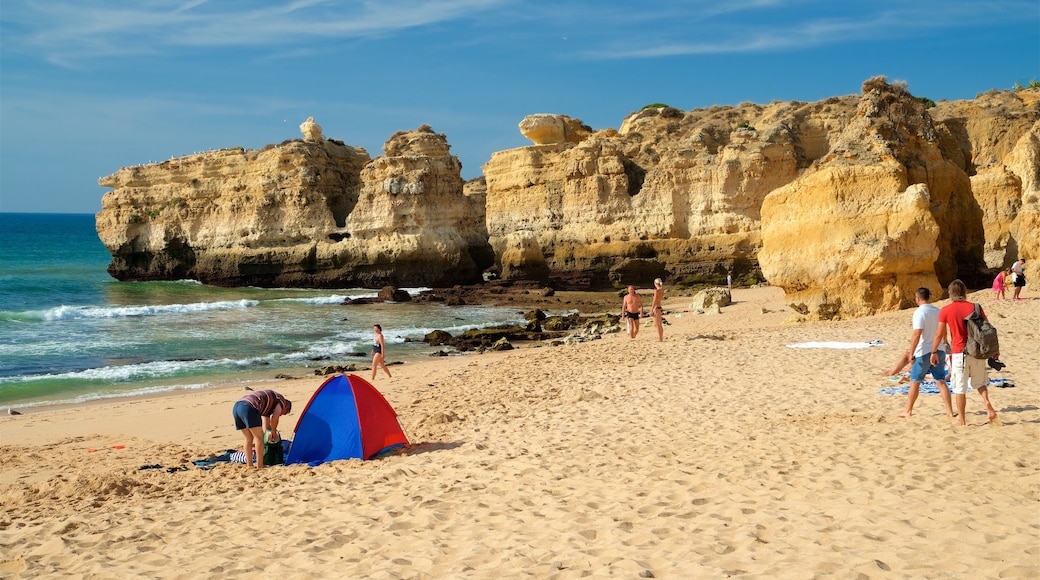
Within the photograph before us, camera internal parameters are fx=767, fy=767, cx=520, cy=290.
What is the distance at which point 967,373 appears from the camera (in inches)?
258

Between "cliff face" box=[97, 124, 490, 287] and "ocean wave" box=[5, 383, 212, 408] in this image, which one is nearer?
"ocean wave" box=[5, 383, 212, 408]

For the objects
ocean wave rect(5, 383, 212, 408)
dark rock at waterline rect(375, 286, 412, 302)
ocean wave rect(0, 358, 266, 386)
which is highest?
dark rock at waterline rect(375, 286, 412, 302)

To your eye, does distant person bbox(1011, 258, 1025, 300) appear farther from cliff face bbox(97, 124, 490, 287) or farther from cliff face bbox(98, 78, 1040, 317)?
cliff face bbox(97, 124, 490, 287)

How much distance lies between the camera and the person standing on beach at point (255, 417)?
25.3ft

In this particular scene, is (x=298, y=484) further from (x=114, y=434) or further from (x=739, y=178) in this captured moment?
(x=739, y=178)

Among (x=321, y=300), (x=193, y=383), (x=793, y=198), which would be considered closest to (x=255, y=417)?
(x=193, y=383)

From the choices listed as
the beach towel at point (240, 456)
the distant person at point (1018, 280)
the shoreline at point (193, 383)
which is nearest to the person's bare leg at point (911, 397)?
the beach towel at point (240, 456)

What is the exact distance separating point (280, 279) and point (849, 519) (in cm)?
3624

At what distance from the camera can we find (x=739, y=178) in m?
31.5

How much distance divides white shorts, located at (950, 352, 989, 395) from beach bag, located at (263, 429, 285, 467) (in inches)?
255

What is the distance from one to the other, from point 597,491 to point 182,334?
64.2ft

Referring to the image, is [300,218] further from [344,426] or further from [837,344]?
[344,426]

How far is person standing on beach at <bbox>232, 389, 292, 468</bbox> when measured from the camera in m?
7.71

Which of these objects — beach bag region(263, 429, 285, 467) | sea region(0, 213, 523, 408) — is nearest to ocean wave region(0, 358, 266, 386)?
sea region(0, 213, 523, 408)
